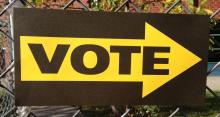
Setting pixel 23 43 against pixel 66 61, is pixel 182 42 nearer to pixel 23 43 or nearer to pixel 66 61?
pixel 66 61

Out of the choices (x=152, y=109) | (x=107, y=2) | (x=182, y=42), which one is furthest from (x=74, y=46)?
(x=152, y=109)

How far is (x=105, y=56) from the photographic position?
2.12 meters

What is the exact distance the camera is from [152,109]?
553 cm

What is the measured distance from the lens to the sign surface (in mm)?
2064

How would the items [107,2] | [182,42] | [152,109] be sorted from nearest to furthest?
[182,42] → [107,2] → [152,109]

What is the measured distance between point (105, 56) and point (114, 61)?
0.17 ft

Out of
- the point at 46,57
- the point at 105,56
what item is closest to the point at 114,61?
the point at 105,56

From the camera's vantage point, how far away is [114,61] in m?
2.13

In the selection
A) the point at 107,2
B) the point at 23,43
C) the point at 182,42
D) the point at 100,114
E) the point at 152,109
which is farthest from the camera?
the point at 100,114

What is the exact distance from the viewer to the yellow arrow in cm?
206

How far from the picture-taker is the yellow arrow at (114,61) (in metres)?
2.06

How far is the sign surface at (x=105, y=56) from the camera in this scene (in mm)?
2064

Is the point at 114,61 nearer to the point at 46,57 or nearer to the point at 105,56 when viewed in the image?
the point at 105,56

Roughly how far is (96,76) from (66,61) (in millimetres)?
165
